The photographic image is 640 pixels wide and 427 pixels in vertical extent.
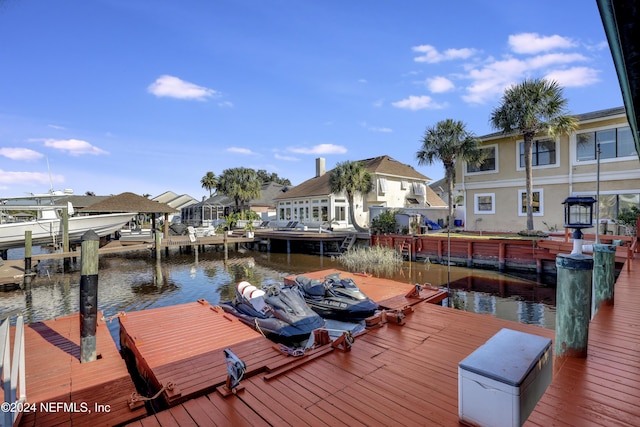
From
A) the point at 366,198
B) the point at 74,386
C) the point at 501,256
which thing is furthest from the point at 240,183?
the point at 74,386

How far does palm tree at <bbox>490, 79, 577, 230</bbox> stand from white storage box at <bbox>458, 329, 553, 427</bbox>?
1736 centimetres

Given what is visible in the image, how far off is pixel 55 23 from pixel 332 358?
363 inches

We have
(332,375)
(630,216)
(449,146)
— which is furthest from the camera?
(449,146)

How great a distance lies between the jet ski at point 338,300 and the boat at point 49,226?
14.9 m

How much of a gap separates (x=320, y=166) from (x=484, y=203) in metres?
18.6

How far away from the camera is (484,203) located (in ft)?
65.6

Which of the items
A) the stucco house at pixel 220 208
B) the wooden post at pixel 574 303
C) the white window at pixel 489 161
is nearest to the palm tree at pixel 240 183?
the stucco house at pixel 220 208

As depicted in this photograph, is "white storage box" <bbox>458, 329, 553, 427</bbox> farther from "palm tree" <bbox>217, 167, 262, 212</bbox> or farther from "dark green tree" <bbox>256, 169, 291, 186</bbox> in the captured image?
"dark green tree" <bbox>256, 169, 291, 186</bbox>

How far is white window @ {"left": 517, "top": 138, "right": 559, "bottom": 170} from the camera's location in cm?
1734

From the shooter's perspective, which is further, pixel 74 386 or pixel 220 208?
pixel 220 208

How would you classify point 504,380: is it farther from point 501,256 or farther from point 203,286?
point 501,256

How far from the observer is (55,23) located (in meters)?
7.11

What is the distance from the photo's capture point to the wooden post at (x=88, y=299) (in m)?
4.74

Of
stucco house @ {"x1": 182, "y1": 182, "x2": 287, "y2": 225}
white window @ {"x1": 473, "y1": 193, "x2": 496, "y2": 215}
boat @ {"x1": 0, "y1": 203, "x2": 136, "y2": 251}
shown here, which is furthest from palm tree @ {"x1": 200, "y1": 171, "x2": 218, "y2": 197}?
white window @ {"x1": 473, "y1": 193, "x2": 496, "y2": 215}
